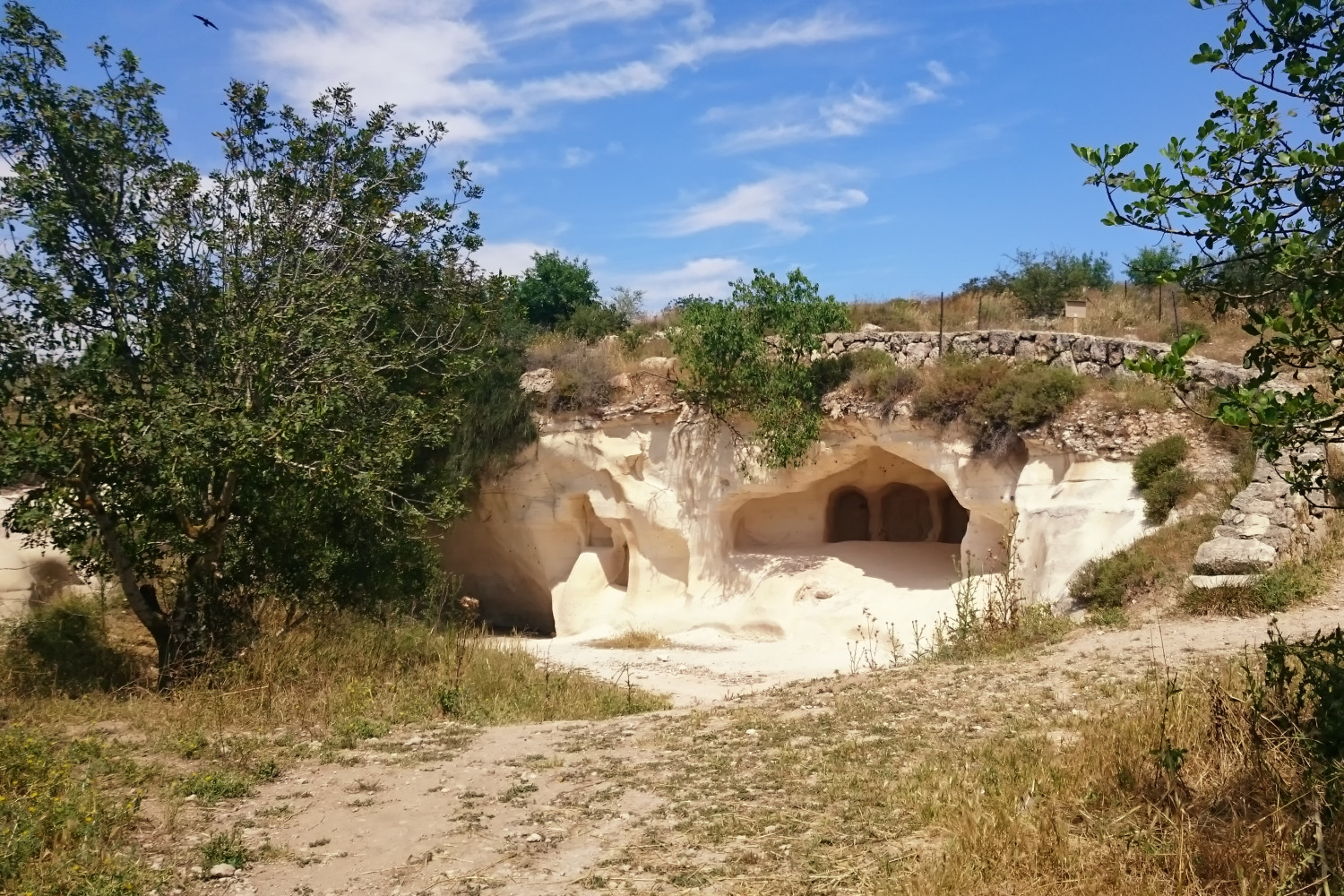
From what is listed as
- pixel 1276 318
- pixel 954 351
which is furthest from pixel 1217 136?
pixel 954 351

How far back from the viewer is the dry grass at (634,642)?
1535cm

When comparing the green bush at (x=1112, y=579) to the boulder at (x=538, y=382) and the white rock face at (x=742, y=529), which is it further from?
the boulder at (x=538, y=382)

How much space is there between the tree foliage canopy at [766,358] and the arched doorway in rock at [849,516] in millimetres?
2469

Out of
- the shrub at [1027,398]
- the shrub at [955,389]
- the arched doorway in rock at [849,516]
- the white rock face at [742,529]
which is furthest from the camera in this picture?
the arched doorway in rock at [849,516]

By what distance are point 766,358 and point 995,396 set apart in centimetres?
339

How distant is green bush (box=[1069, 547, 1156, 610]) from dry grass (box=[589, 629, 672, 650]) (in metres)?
6.10

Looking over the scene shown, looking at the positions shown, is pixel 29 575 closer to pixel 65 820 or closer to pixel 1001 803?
pixel 65 820

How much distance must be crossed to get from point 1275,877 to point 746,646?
11390mm

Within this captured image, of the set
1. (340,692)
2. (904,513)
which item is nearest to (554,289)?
(904,513)

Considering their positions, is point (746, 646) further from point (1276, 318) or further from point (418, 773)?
point (1276, 318)

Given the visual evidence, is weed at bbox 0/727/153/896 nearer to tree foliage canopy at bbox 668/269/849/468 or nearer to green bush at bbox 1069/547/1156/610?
green bush at bbox 1069/547/1156/610

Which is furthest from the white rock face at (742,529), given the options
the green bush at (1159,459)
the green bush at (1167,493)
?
the green bush at (1167,493)

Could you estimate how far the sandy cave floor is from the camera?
15.4ft

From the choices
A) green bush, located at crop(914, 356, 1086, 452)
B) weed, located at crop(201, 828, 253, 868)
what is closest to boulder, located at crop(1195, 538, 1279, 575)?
green bush, located at crop(914, 356, 1086, 452)
